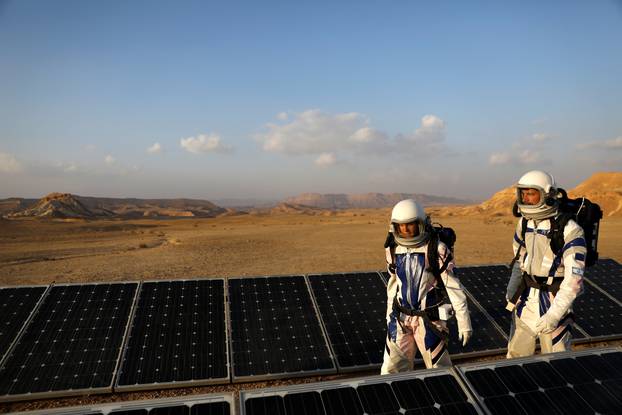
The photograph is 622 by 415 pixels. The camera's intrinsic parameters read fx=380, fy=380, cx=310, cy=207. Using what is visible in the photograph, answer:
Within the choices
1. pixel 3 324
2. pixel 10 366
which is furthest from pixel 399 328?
pixel 3 324

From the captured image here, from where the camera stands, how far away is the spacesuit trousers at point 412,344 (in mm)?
5344

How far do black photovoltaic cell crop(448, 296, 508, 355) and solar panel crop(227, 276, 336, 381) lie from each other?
2714 millimetres

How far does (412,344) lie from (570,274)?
245 cm

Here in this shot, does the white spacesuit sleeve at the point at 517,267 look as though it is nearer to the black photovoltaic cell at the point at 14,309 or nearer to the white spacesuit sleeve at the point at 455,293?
the white spacesuit sleeve at the point at 455,293

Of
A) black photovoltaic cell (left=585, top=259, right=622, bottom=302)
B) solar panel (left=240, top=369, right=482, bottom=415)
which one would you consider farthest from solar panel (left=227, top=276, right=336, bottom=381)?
black photovoltaic cell (left=585, top=259, right=622, bottom=302)

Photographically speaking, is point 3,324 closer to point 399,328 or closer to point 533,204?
point 399,328

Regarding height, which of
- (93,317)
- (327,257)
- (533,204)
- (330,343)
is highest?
(533,204)

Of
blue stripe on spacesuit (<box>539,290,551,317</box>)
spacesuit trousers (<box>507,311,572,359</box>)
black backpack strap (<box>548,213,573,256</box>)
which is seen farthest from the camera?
blue stripe on spacesuit (<box>539,290,551,317</box>)

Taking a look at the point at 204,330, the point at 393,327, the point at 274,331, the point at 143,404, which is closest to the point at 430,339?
the point at 393,327

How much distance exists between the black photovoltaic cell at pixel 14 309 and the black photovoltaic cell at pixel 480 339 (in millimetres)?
8310

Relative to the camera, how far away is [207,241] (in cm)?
3094

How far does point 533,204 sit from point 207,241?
2780 centimetres

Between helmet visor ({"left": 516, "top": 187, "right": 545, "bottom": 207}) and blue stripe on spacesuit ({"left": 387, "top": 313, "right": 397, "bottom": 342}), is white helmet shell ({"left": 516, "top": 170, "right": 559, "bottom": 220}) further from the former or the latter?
blue stripe on spacesuit ({"left": 387, "top": 313, "right": 397, "bottom": 342})

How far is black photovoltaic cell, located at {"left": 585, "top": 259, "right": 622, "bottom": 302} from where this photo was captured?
32.0 feet
